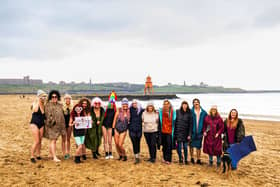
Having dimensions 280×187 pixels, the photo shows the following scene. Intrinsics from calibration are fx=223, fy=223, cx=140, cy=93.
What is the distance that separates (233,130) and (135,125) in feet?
8.38

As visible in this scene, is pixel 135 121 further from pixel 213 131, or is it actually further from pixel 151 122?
pixel 213 131

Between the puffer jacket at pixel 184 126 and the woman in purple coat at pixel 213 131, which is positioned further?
the puffer jacket at pixel 184 126

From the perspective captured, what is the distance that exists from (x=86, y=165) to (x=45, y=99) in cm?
207

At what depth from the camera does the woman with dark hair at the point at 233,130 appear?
5.59m

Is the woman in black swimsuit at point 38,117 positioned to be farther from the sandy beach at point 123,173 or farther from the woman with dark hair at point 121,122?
the woman with dark hair at point 121,122

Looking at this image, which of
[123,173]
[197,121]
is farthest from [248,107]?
[123,173]

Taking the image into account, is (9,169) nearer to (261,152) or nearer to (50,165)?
(50,165)

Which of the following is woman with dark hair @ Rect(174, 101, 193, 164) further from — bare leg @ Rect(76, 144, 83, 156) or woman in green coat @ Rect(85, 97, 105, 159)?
bare leg @ Rect(76, 144, 83, 156)

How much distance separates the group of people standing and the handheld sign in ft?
0.19

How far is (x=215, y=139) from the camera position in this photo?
589 centimetres

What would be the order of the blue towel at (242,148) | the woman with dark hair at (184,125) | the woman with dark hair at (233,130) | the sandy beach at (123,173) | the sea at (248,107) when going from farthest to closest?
the sea at (248,107) → the woman with dark hair at (184,125) → the woman with dark hair at (233,130) → the blue towel at (242,148) → the sandy beach at (123,173)

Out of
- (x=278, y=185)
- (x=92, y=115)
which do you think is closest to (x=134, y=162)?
(x=92, y=115)

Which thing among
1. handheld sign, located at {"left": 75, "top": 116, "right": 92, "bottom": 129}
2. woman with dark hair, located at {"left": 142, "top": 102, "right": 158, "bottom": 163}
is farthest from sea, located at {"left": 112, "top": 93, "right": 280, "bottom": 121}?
handheld sign, located at {"left": 75, "top": 116, "right": 92, "bottom": 129}

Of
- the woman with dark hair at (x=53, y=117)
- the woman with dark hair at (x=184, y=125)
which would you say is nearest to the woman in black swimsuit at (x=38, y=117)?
the woman with dark hair at (x=53, y=117)
